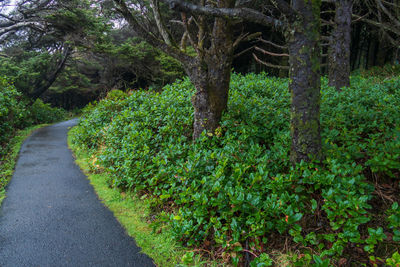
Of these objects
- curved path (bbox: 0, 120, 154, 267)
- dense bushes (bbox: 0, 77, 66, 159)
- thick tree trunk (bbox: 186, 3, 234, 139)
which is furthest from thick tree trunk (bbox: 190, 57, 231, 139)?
dense bushes (bbox: 0, 77, 66, 159)

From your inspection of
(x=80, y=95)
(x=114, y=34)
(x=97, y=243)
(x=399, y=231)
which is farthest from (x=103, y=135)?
(x=80, y=95)

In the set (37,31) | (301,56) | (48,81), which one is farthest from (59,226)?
(48,81)

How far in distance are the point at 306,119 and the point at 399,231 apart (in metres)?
1.57

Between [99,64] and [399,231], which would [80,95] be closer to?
[99,64]

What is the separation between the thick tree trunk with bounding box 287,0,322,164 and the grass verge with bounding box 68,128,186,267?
205 cm

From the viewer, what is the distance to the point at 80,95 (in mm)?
26219

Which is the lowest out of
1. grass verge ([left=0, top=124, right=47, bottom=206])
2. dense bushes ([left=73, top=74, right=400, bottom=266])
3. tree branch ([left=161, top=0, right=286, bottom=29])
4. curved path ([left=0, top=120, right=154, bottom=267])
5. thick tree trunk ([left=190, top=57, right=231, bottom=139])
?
grass verge ([left=0, top=124, right=47, bottom=206])

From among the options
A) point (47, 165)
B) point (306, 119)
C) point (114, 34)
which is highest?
point (114, 34)

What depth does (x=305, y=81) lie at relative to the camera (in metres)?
3.38

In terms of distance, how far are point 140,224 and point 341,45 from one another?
7.93 metres

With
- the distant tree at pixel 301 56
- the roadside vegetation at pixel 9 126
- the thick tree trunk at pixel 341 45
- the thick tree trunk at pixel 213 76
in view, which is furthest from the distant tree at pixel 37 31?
the distant tree at pixel 301 56

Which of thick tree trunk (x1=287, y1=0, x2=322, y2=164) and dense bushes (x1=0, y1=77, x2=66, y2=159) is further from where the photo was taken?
dense bushes (x1=0, y1=77, x2=66, y2=159)

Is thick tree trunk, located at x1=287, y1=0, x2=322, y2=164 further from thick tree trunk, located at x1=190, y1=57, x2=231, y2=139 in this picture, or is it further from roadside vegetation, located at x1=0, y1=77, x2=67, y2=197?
roadside vegetation, located at x1=0, y1=77, x2=67, y2=197

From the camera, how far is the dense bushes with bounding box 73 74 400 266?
8.80 ft
